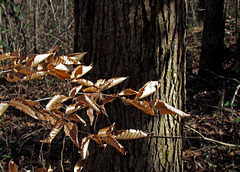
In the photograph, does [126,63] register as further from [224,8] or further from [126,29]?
[224,8]

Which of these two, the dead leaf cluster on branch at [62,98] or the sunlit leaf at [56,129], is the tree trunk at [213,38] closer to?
the dead leaf cluster on branch at [62,98]

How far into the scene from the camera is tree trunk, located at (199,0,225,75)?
19.0 feet

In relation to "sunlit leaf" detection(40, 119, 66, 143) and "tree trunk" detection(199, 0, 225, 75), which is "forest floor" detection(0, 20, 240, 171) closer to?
"tree trunk" detection(199, 0, 225, 75)

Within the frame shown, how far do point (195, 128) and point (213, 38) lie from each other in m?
2.65

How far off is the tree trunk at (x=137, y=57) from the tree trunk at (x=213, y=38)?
4307 millimetres

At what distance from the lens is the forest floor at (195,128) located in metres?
3.50

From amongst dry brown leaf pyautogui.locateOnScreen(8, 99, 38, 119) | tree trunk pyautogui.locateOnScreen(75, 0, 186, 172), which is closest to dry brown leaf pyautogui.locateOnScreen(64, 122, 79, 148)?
dry brown leaf pyautogui.locateOnScreen(8, 99, 38, 119)

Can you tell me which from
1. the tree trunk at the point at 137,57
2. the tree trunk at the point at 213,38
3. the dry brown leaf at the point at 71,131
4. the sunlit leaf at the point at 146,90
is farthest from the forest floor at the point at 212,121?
the dry brown leaf at the point at 71,131

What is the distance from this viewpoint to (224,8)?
5.83 m

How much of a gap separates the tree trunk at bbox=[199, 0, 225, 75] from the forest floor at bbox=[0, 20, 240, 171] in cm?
30

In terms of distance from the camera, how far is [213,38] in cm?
589

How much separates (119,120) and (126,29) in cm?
65

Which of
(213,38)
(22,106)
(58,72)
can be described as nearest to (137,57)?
(58,72)

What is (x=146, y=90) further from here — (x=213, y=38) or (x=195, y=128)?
(x=213, y=38)
